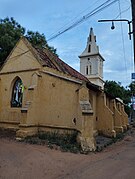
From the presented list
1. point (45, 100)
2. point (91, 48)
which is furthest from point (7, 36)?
point (91, 48)

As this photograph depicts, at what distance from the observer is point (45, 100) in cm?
1491

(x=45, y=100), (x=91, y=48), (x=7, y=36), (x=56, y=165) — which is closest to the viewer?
(x=56, y=165)

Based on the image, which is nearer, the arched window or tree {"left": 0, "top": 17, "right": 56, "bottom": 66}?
the arched window

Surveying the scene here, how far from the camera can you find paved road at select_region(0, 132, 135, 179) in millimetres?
7062

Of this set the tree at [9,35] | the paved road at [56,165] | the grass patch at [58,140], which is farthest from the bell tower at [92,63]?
the paved road at [56,165]

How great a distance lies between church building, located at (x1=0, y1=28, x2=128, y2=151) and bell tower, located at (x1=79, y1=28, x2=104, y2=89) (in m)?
23.6

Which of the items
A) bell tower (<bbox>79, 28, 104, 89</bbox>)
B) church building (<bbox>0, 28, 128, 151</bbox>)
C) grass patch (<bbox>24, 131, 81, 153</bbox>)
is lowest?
grass patch (<bbox>24, 131, 81, 153</bbox>)

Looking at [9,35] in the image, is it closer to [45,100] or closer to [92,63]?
[45,100]

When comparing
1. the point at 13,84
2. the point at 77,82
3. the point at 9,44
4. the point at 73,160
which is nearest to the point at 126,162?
the point at 73,160

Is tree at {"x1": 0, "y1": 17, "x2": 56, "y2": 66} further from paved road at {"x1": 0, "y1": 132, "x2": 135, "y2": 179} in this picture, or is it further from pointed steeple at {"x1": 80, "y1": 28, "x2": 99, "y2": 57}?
pointed steeple at {"x1": 80, "y1": 28, "x2": 99, "y2": 57}

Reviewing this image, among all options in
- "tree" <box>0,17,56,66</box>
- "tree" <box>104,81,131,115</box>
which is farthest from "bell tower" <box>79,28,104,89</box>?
"tree" <box>0,17,56,66</box>

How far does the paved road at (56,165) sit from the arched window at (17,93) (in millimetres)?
6201

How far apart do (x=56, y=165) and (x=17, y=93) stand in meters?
9.77

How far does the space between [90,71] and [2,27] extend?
84.7 feet
